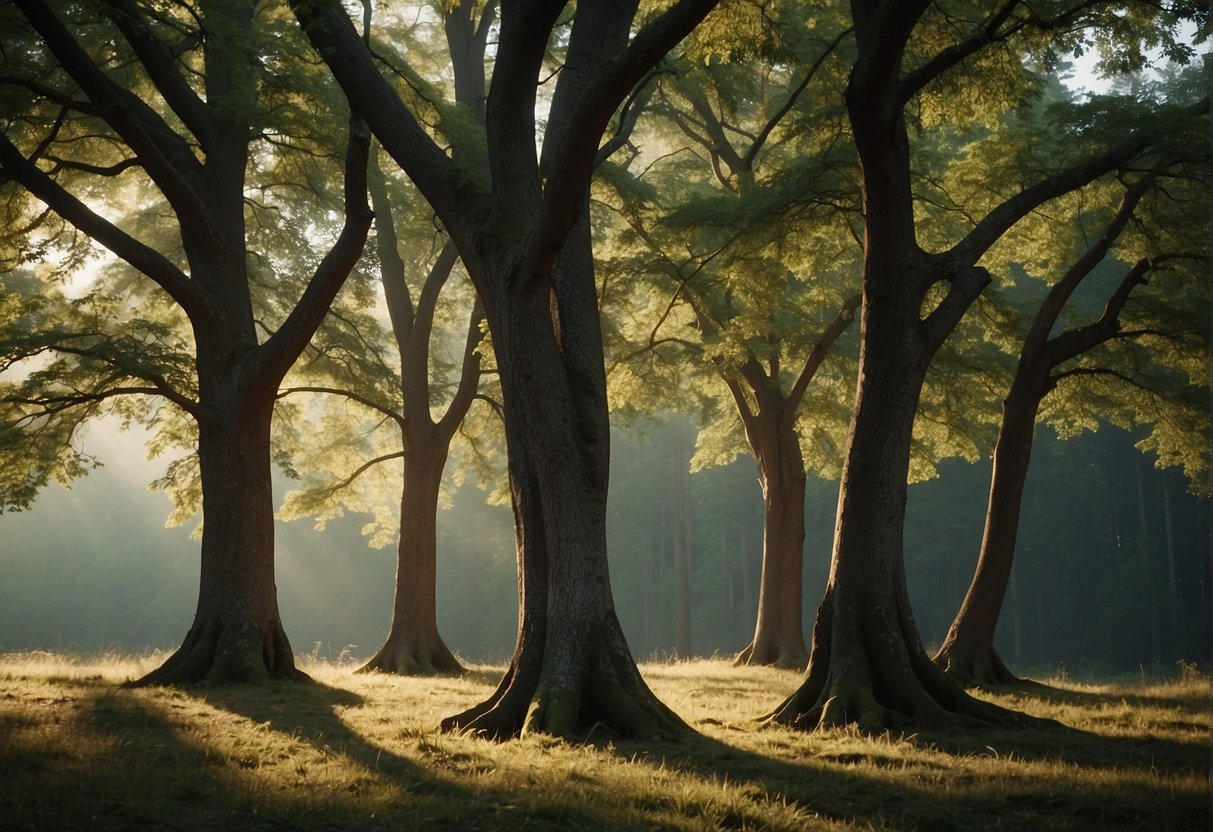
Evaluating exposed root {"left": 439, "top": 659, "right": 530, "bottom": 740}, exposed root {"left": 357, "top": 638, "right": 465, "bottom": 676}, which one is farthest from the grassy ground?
exposed root {"left": 357, "top": 638, "right": 465, "bottom": 676}

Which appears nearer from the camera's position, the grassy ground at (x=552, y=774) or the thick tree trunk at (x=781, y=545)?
the grassy ground at (x=552, y=774)

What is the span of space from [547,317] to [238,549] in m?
6.21

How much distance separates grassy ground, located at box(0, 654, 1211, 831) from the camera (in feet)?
15.6

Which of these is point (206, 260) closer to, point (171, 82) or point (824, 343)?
point (171, 82)

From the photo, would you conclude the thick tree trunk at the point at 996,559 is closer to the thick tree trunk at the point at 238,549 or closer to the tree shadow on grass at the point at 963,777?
the tree shadow on grass at the point at 963,777

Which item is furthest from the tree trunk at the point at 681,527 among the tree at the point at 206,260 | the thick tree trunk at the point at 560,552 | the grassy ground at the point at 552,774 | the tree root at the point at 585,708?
the grassy ground at the point at 552,774

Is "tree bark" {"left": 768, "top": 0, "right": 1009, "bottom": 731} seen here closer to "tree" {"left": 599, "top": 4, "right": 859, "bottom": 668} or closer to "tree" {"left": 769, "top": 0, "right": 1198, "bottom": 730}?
"tree" {"left": 769, "top": 0, "right": 1198, "bottom": 730}

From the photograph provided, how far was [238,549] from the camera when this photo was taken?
40.7ft

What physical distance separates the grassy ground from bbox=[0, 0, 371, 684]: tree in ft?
9.95

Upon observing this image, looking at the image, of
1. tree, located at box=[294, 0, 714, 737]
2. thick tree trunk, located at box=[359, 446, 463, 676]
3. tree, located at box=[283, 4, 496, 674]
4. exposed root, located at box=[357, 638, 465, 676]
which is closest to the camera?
tree, located at box=[294, 0, 714, 737]

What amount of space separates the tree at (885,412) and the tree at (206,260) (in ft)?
17.0

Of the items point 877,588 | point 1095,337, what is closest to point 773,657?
point 1095,337

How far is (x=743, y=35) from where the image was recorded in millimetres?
10578

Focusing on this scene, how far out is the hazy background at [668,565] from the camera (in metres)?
40.0
